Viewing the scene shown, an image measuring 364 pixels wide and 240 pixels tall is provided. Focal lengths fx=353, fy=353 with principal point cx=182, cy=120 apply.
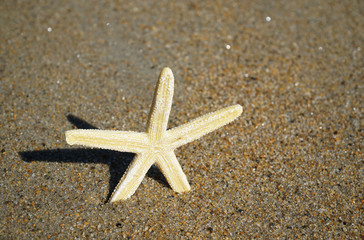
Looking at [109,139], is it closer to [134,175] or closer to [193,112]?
[134,175]

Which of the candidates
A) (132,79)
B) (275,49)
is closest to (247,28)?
(275,49)

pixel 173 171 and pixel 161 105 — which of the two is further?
pixel 173 171

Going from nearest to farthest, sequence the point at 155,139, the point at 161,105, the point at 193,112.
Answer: the point at 161,105, the point at 155,139, the point at 193,112

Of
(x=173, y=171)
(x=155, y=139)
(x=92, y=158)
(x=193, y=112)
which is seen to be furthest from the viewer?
(x=193, y=112)

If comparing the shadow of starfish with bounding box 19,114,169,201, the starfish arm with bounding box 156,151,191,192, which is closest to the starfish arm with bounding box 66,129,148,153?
the starfish arm with bounding box 156,151,191,192

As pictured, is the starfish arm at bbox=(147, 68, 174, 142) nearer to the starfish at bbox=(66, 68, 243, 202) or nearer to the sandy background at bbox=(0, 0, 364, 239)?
the starfish at bbox=(66, 68, 243, 202)

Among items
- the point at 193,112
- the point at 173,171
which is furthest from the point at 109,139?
the point at 193,112

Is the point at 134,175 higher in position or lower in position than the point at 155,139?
lower
